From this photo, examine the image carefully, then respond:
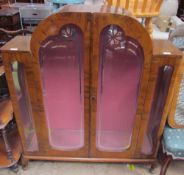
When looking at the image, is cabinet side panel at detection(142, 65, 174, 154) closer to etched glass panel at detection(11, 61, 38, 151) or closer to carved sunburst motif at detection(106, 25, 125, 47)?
carved sunburst motif at detection(106, 25, 125, 47)

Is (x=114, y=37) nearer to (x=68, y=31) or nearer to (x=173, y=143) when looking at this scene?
(x=68, y=31)

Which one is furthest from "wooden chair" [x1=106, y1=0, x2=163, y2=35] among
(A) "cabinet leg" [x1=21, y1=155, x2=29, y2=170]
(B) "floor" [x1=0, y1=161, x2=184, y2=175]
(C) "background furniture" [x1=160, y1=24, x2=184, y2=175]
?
(A) "cabinet leg" [x1=21, y1=155, x2=29, y2=170]

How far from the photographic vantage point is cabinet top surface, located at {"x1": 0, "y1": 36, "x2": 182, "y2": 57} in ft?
3.51

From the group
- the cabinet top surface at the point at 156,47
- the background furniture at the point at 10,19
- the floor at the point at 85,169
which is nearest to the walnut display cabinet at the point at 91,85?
the cabinet top surface at the point at 156,47

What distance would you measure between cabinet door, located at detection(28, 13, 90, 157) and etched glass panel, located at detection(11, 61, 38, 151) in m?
0.11

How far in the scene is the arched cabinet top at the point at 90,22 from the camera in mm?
959

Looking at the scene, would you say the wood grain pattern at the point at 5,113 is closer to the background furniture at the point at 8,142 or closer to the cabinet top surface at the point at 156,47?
the background furniture at the point at 8,142

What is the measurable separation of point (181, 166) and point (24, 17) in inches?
98.9

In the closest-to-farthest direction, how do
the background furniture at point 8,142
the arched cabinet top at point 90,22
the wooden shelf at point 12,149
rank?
the arched cabinet top at point 90,22
the background furniture at point 8,142
the wooden shelf at point 12,149

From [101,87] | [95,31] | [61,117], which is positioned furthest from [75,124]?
[95,31]

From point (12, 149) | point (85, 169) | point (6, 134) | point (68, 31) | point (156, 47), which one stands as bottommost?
point (85, 169)

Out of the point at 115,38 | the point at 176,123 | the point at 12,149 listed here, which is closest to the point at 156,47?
the point at 115,38

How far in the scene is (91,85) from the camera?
1173 mm

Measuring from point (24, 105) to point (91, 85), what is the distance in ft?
1.63
